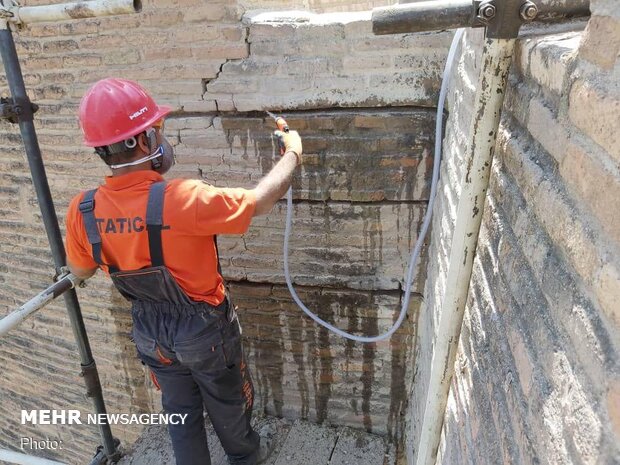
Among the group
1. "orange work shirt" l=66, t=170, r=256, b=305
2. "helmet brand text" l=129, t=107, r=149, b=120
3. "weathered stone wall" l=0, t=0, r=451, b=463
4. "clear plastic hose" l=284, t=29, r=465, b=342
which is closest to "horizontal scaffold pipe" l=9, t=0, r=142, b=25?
"weathered stone wall" l=0, t=0, r=451, b=463

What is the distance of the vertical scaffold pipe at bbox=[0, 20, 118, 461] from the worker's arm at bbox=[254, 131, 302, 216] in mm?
1174

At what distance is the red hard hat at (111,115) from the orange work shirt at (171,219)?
6.2 inches

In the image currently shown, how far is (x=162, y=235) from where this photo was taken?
181 centimetres

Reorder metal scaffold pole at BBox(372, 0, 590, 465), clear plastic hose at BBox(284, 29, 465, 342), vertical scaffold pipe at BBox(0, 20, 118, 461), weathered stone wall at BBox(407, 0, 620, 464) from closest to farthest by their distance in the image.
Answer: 1. weathered stone wall at BBox(407, 0, 620, 464)
2. metal scaffold pole at BBox(372, 0, 590, 465)
3. clear plastic hose at BBox(284, 29, 465, 342)
4. vertical scaffold pipe at BBox(0, 20, 118, 461)

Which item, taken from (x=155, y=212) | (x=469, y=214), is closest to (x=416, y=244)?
(x=469, y=214)

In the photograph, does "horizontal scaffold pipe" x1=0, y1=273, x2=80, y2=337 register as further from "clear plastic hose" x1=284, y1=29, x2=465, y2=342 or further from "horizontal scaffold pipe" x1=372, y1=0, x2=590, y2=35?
"horizontal scaffold pipe" x1=372, y1=0, x2=590, y2=35

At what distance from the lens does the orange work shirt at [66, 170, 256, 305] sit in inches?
70.3

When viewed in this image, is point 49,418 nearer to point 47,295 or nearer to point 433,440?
point 47,295

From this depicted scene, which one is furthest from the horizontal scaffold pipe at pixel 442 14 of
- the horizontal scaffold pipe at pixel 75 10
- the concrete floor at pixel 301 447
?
the concrete floor at pixel 301 447

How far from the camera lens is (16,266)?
3389 millimetres

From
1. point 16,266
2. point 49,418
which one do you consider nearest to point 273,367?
point 16,266

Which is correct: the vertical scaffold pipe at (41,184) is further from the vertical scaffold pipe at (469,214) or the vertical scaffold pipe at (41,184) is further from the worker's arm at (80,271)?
the vertical scaffold pipe at (469,214)

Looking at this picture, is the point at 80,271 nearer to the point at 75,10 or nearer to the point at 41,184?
the point at 41,184

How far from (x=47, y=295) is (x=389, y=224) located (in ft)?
5.45
